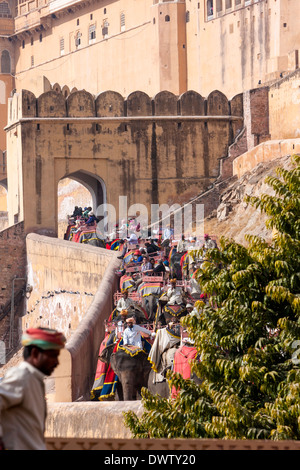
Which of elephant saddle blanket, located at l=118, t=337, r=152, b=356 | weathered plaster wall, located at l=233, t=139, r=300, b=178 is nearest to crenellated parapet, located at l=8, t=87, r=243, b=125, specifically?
weathered plaster wall, located at l=233, t=139, r=300, b=178

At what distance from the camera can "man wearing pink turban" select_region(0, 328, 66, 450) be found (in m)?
5.20

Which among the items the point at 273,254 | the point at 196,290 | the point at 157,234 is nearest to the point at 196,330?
the point at 273,254

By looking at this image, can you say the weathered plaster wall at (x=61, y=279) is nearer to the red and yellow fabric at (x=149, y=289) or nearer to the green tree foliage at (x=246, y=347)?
the red and yellow fabric at (x=149, y=289)

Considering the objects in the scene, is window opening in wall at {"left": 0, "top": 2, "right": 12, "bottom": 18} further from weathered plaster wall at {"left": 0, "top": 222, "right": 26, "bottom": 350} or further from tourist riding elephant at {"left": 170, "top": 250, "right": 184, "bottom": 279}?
tourist riding elephant at {"left": 170, "top": 250, "right": 184, "bottom": 279}

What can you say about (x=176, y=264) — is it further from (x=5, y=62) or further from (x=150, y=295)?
(x=5, y=62)

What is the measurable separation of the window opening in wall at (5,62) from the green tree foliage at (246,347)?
4445cm

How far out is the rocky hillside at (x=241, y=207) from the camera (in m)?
23.8

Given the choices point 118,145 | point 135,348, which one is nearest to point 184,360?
point 135,348

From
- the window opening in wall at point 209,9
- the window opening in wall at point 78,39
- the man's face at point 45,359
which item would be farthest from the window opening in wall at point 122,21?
the man's face at point 45,359

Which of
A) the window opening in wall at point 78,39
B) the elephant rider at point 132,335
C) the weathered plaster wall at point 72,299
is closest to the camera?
the elephant rider at point 132,335

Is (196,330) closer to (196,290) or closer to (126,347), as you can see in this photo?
(126,347)

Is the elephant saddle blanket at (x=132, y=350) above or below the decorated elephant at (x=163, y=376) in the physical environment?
above

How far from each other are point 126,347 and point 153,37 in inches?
1140
